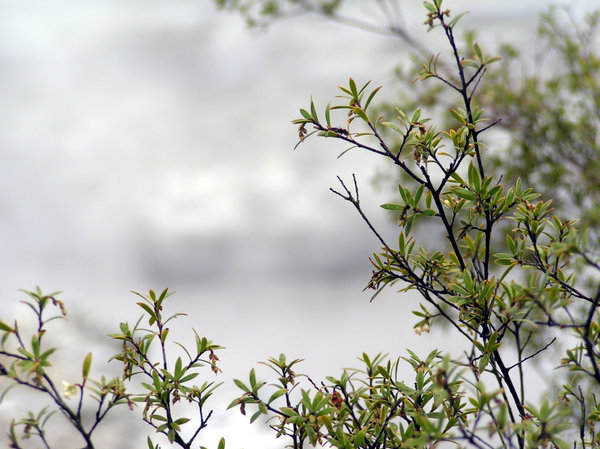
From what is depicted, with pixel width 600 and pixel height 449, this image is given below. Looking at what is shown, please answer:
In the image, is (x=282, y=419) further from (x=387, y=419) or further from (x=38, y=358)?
(x=38, y=358)

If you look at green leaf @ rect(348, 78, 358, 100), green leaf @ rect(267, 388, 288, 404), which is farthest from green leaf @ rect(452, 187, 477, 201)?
green leaf @ rect(267, 388, 288, 404)

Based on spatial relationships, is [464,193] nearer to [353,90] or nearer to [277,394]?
[353,90]

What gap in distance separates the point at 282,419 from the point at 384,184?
2.85m

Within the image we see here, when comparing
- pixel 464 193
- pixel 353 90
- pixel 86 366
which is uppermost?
pixel 353 90

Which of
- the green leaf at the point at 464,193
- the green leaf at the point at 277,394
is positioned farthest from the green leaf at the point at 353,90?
the green leaf at the point at 277,394

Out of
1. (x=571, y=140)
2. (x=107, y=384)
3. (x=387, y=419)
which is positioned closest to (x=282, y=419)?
(x=387, y=419)

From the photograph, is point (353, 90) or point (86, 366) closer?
point (86, 366)

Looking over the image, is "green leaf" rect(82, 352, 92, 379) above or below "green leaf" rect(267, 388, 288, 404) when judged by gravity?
below

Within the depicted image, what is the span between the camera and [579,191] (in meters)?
3.72

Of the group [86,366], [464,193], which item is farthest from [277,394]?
[464,193]

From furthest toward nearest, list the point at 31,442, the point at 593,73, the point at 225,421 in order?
the point at 593,73 < the point at 225,421 < the point at 31,442

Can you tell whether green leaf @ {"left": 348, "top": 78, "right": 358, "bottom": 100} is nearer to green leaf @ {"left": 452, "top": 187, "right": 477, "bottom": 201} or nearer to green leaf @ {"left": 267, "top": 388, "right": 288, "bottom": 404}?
green leaf @ {"left": 452, "top": 187, "right": 477, "bottom": 201}

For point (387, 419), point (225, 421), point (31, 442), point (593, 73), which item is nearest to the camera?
point (387, 419)

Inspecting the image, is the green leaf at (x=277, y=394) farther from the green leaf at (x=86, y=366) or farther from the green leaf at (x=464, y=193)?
the green leaf at (x=464, y=193)
